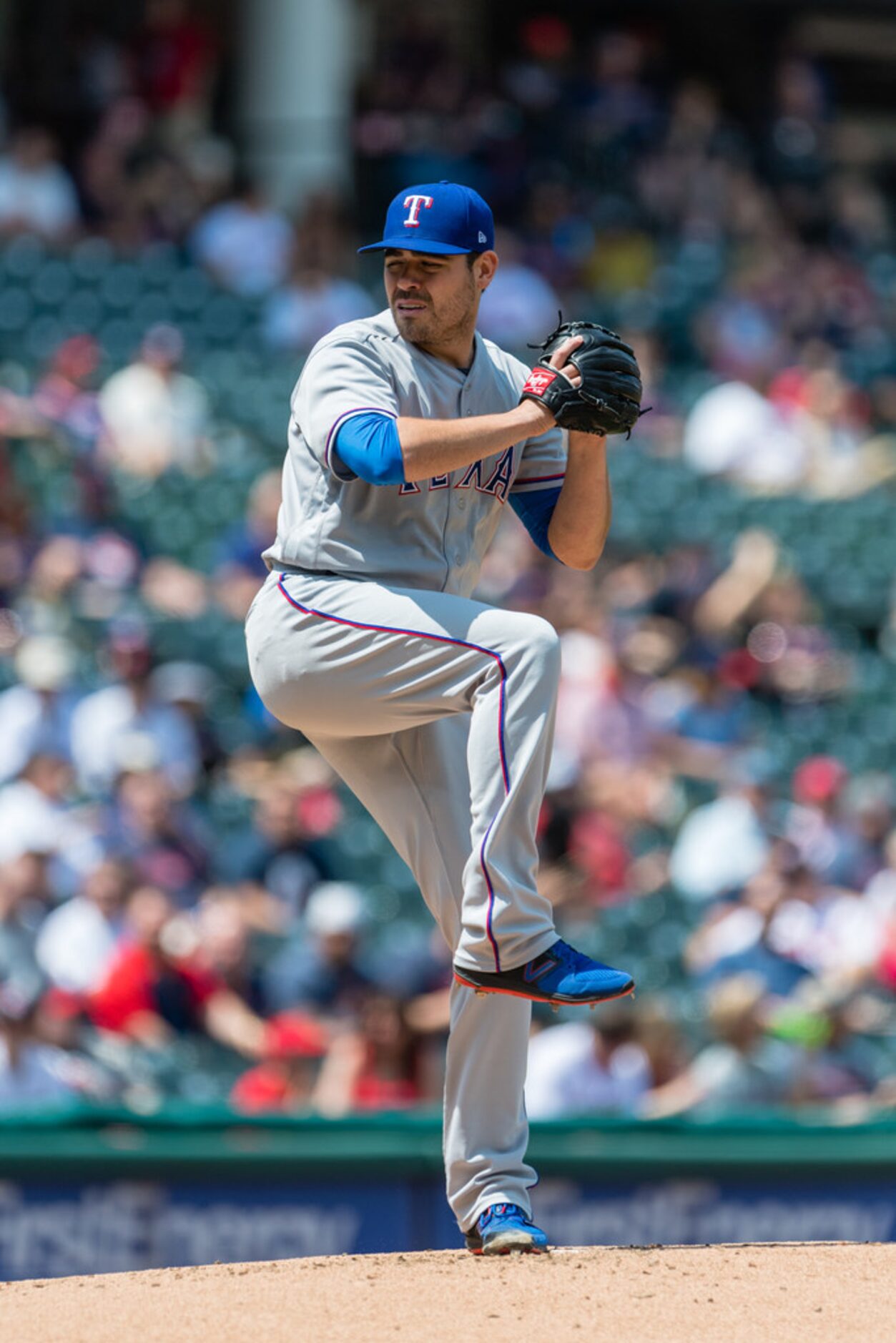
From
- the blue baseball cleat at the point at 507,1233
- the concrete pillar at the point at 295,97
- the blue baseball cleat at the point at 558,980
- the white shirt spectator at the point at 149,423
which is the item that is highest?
the concrete pillar at the point at 295,97

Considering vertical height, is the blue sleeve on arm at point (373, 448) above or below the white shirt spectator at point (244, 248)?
below

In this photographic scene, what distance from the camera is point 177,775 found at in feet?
25.8

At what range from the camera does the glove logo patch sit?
3904mm

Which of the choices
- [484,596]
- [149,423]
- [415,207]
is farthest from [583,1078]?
[149,423]

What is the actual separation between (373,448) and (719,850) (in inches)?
192

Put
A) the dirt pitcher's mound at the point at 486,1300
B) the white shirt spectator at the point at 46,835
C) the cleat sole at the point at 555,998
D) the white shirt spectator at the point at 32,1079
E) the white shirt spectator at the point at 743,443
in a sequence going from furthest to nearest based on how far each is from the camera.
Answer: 1. the white shirt spectator at the point at 743,443
2. the white shirt spectator at the point at 46,835
3. the white shirt spectator at the point at 32,1079
4. the cleat sole at the point at 555,998
5. the dirt pitcher's mound at the point at 486,1300

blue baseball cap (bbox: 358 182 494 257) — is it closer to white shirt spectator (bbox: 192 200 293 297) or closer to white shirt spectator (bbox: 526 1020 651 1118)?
white shirt spectator (bbox: 526 1020 651 1118)

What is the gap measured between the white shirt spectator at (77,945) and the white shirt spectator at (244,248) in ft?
16.4

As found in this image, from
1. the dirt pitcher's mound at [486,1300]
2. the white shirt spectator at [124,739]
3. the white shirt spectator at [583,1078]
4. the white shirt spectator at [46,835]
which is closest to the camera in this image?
the dirt pitcher's mound at [486,1300]

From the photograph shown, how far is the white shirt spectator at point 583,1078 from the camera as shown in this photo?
679 centimetres

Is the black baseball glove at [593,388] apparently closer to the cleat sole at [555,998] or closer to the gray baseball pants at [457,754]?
the gray baseball pants at [457,754]

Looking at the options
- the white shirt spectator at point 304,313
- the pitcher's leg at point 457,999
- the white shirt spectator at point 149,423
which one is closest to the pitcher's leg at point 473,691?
the pitcher's leg at point 457,999

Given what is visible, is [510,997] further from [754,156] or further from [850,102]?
[850,102]

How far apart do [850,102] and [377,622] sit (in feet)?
50.0
